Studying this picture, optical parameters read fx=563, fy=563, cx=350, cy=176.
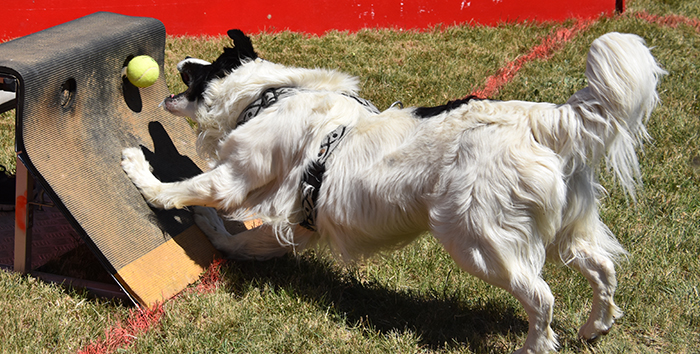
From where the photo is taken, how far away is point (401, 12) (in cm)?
787

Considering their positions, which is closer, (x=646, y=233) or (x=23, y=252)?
(x=23, y=252)

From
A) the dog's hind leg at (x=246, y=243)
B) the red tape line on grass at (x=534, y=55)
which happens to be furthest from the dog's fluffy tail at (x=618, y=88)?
the red tape line on grass at (x=534, y=55)

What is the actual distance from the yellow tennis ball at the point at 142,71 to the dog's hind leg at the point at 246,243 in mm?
994

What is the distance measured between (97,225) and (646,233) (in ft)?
12.5

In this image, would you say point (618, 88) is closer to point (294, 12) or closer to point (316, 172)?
point (316, 172)

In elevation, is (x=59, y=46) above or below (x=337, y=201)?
above

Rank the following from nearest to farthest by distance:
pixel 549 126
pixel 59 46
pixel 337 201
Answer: pixel 549 126, pixel 337 201, pixel 59 46

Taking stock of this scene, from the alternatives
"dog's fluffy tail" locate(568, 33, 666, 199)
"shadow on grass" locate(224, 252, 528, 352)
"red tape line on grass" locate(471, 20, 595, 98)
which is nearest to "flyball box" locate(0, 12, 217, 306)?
"shadow on grass" locate(224, 252, 528, 352)

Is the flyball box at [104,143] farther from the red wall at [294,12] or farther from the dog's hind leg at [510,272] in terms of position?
the red wall at [294,12]

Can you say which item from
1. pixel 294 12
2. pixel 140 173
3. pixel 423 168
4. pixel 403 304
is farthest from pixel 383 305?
pixel 294 12

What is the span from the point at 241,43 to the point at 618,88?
7.74ft

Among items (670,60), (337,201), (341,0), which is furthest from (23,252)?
(670,60)

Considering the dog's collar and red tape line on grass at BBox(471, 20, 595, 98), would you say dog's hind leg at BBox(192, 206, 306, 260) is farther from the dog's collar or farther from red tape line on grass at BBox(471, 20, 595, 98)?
red tape line on grass at BBox(471, 20, 595, 98)

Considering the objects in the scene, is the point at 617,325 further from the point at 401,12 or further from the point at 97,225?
the point at 401,12
